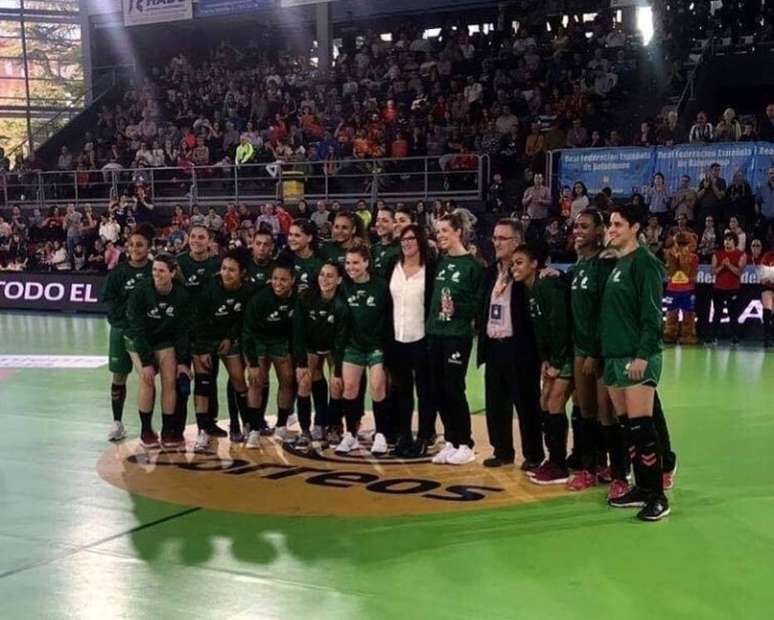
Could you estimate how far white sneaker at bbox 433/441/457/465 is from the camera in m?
7.02

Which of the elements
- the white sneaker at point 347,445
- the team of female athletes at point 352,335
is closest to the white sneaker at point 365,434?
the team of female athletes at point 352,335

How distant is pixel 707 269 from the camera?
45.8 feet

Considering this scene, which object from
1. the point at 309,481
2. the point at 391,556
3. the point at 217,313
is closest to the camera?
the point at 391,556

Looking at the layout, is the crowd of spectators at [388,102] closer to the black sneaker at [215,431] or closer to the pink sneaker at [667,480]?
the black sneaker at [215,431]

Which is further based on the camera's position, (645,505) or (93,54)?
(93,54)

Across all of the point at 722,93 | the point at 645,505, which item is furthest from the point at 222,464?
the point at 722,93

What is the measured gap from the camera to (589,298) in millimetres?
6031

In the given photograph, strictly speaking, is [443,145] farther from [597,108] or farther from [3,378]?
[3,378]

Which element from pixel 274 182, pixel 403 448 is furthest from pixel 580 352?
pixel 274 182

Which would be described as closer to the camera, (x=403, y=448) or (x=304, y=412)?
(x=403, y=448)

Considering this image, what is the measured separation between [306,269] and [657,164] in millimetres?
9363

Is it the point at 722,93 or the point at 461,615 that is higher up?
the point at 722,93

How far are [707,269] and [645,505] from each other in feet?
29.4

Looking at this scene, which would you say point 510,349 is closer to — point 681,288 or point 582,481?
point 582,481
